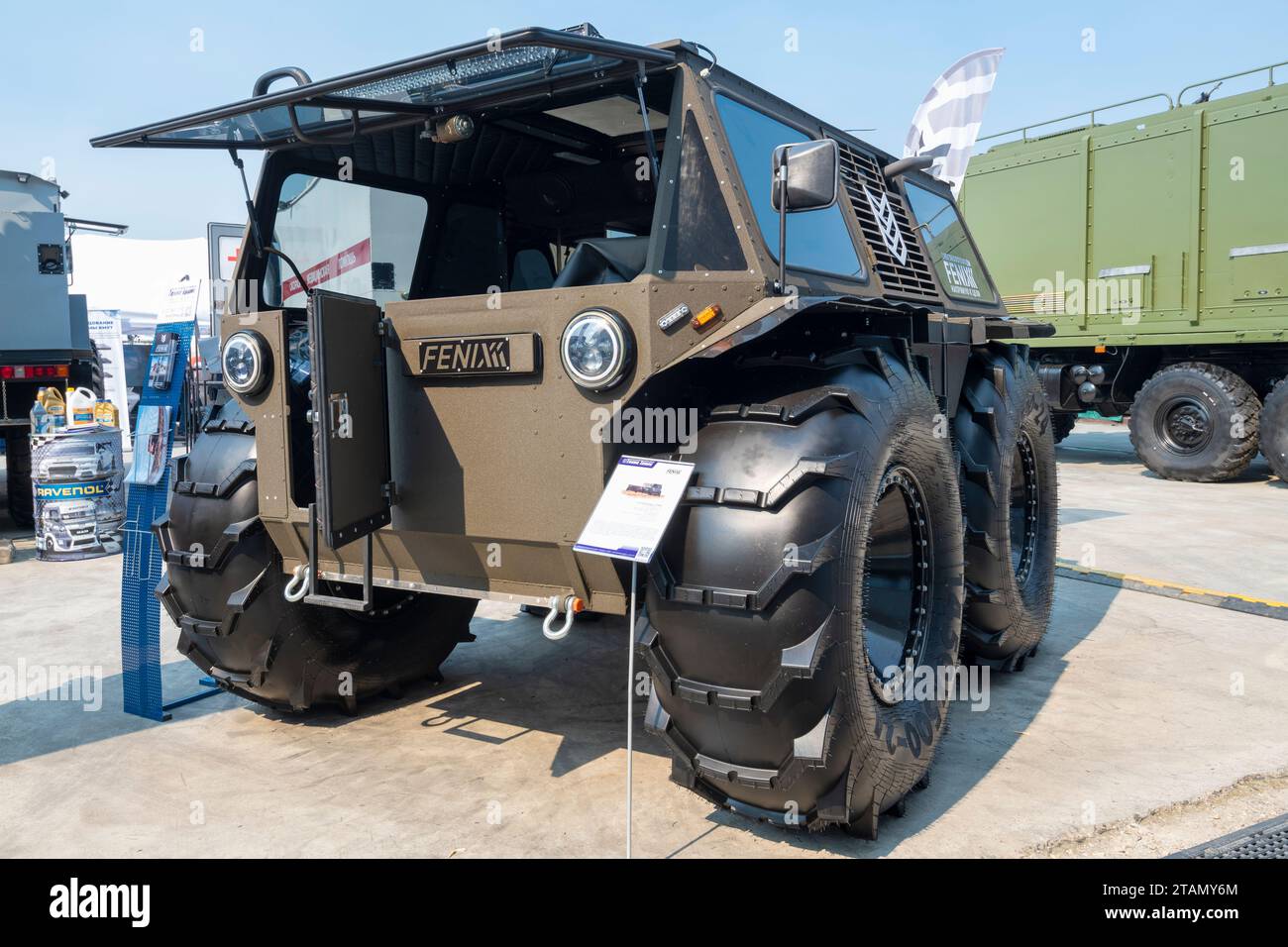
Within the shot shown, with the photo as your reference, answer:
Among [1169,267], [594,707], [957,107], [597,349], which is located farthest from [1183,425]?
[597,349]

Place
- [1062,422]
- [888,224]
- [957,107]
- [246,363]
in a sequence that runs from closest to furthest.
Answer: [246,363]
[888,224]
[957,107]
[1062,422]

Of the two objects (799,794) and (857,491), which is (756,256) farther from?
(799,794)

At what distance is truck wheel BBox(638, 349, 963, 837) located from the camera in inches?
107

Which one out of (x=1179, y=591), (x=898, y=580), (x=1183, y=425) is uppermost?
(x=1183, y=425)

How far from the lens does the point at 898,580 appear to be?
3.65 meters

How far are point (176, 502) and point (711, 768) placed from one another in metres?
2.37

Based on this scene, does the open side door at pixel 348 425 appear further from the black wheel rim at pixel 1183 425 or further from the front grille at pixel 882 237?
the black wheel rim at pixel 1183 425

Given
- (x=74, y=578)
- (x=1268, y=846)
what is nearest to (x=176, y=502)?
(x=1268, y=846)

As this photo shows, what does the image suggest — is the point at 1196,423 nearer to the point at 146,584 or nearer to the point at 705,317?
the point at 705,317

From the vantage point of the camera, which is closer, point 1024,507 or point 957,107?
point 1024,507

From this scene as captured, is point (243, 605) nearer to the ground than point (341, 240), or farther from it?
nearer to the ground

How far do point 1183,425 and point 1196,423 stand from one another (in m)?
0.16

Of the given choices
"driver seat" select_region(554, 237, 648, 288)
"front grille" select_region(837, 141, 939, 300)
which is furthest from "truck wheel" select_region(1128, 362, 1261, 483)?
"driver seat" select_region(554, 237, 648, 288)

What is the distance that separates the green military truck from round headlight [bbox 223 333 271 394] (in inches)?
373
